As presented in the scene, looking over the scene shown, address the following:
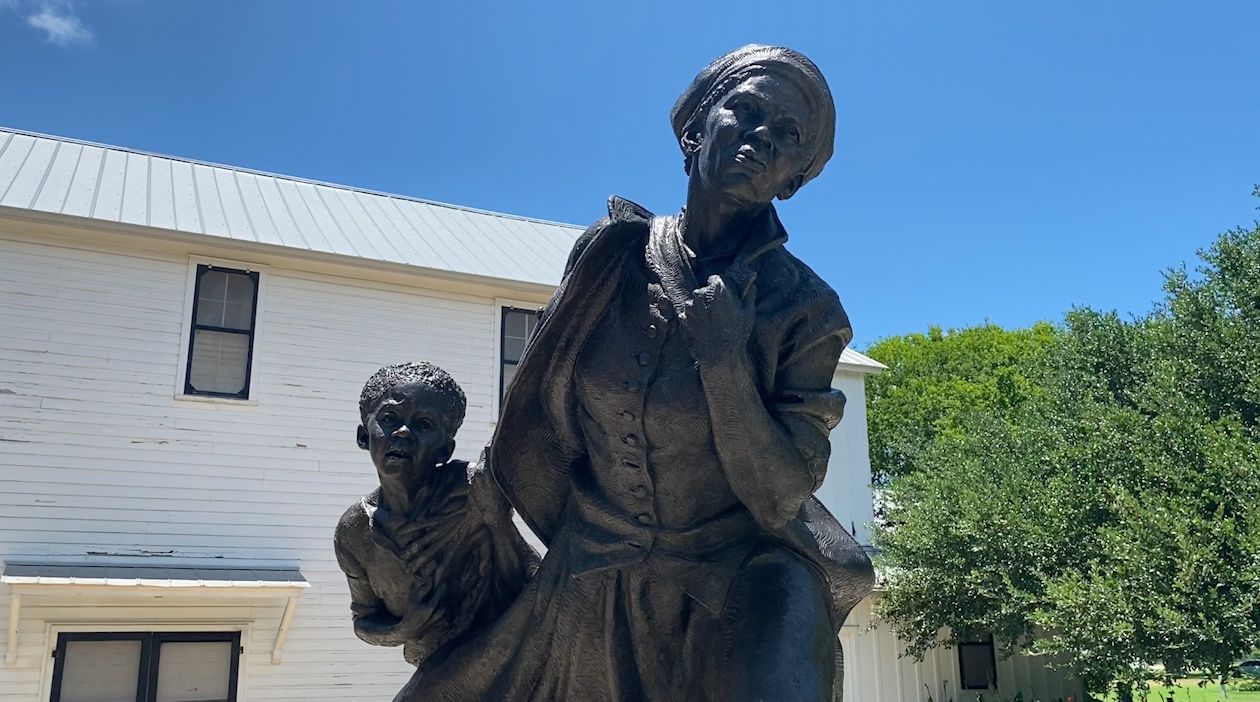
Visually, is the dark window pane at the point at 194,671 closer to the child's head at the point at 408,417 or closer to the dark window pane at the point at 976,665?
the child's head at the point at 408,417

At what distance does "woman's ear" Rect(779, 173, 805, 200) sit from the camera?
2.57m

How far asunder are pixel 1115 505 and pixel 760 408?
14.9 meters

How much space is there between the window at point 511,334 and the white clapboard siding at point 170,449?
1.86 meters

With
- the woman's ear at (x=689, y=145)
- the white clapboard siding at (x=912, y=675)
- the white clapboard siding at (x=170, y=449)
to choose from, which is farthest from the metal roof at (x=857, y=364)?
the woman's ear at (x=689, y=145)

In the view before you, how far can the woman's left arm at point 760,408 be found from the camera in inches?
87.7

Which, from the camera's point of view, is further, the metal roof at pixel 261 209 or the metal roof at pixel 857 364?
the metal roof at pixel 857 364

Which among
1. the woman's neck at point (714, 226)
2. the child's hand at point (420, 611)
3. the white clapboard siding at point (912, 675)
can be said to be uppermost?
the woman's neck at point (714, 226)

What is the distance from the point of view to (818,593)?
2336 mm

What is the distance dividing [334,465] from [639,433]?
41.9ft

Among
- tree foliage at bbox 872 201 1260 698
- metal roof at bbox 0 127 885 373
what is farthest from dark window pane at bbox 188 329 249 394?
tree foliage at bbox 872 201 1260 698

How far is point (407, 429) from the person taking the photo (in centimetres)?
259

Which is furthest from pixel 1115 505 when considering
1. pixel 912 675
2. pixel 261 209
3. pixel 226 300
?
pixel 261 209

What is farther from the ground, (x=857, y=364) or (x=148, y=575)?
(x=857, y=364)

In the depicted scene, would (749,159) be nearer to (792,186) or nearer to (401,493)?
(792,186)
